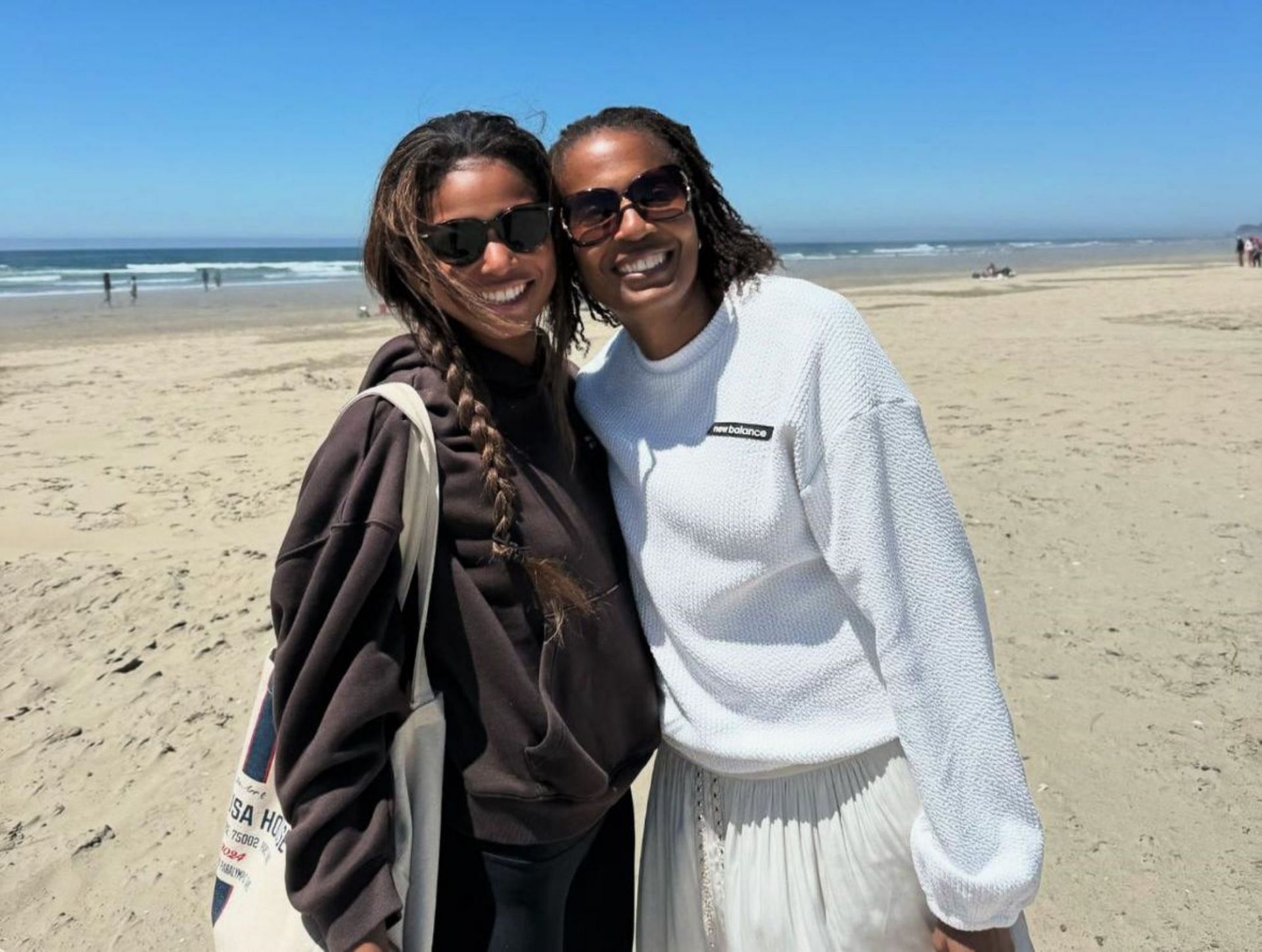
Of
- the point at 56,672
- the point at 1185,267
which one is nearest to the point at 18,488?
the point at 56,672

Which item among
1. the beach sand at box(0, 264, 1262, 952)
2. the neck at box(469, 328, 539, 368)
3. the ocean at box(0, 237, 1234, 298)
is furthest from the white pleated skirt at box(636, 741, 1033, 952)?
the ocean at box(0, 237, 1234, 298)

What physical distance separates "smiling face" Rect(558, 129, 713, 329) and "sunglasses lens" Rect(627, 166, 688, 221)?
0.01 meters

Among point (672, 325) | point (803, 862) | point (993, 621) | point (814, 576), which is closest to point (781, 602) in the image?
point (814, 576)

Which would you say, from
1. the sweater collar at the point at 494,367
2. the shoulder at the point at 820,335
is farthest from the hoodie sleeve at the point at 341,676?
the shoulder at the point at 820,335

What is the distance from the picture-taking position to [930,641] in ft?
4.98

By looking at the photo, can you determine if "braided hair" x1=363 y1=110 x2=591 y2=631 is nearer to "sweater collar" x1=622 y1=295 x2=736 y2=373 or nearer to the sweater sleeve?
"sweater collar" x1=622 y1=295 x2=736 y2=373

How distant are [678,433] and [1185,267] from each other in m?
46.3

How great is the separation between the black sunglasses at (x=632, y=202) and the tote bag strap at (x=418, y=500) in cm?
57

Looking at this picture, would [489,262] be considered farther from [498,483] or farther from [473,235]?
[498,483]

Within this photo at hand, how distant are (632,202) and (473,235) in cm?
34

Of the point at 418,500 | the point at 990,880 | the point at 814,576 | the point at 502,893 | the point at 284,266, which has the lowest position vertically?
the point at 502,893

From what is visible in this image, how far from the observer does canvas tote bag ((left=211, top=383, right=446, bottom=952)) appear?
1.52m

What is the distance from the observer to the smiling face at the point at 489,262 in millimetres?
1728

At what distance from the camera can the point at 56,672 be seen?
15.9 ft
